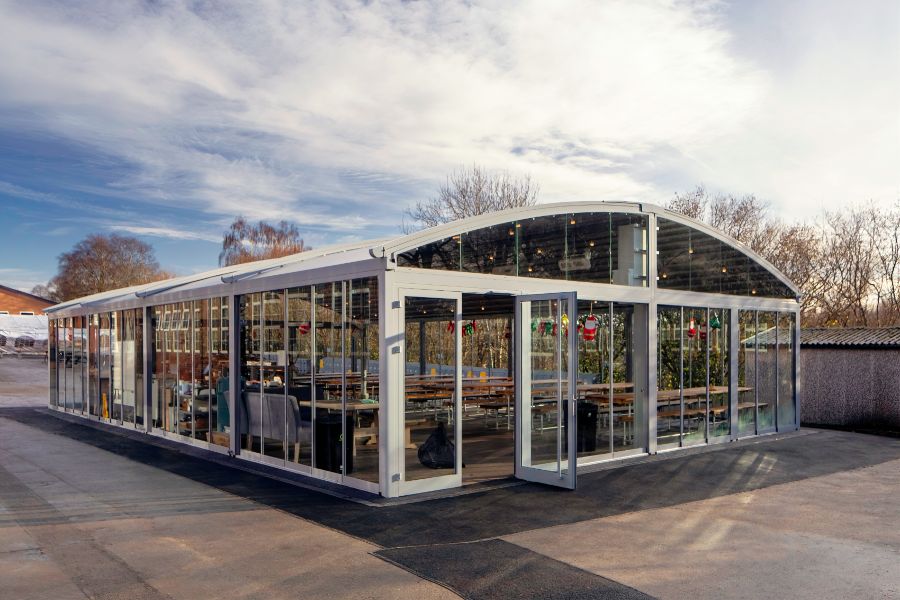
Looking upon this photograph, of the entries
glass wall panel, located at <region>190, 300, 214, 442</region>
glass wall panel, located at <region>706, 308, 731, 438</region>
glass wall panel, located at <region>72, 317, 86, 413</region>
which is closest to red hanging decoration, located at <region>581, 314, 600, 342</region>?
glass wall panel, located at <region>706, 308, 731, 438</region>

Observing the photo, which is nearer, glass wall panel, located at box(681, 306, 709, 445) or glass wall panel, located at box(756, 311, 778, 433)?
glass wall panel, located at box(681, 306, 709, 445)

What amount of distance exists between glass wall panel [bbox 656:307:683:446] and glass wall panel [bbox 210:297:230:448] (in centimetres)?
648

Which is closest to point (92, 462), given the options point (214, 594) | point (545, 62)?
point (214, 594)

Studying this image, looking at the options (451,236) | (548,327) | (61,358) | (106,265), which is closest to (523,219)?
(451,236)

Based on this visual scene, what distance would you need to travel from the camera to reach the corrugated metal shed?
15297 millimetres

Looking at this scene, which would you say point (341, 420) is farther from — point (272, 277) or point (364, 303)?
point (272, 277)

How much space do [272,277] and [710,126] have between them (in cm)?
1145

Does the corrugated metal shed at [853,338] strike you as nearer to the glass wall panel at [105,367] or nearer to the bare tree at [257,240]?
the glass wall panel at [105,367]

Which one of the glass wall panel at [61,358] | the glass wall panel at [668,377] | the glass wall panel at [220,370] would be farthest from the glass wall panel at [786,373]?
the glass wall panel at [61,358]

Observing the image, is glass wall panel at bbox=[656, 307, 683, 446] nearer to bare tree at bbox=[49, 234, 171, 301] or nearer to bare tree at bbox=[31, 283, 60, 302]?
bare tree at bbox=[49, 234, 171, 301]

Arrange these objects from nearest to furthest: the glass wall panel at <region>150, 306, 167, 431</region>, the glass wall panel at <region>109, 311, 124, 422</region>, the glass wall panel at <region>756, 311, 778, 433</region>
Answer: the glass wall panel at <region>150, 306, 167, 431</region> < the glass wall panel at <region>756, 311, 778, 433</region> < the glass wall panel at <region>109, 311, 124, 422</region>

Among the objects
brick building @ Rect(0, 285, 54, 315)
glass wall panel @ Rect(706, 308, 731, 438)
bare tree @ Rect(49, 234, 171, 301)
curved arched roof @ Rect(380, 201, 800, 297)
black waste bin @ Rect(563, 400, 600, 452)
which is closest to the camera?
curved arched roof @ Rect(380, 201, 800, 297)

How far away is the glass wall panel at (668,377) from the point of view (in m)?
12.0

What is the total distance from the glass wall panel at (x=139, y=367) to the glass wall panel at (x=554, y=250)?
7.52m
